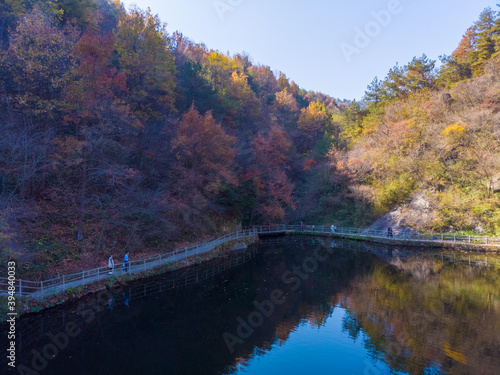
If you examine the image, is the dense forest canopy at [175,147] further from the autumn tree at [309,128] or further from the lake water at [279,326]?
the autumn tree at [309,128]

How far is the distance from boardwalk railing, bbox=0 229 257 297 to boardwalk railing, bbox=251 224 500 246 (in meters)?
14.8

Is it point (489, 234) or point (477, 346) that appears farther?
point (489, 234)

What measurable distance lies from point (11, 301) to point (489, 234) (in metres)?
37.0

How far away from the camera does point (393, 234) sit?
1367 inches

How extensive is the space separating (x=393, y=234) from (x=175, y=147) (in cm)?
2560

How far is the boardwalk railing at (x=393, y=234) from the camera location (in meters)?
28.9

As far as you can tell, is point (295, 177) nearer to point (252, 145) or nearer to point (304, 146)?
point (304, 146)

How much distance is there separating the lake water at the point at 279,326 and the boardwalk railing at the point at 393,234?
6687 mm

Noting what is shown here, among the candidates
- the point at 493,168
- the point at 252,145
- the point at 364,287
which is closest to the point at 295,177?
the point at 252,145

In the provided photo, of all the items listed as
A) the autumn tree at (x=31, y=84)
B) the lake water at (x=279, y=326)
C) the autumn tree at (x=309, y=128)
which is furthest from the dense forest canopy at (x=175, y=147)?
the autumn tree at (x=309, y=128)

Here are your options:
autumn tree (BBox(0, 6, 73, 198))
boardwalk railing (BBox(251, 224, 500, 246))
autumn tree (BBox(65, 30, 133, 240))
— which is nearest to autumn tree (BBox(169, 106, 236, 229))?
autumn tree (BBox(65, 30, 133, 240))

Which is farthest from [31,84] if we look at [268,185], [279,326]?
[268,185]

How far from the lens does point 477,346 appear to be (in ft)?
38.7

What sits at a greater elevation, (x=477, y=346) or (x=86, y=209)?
(x=86, y=209)
